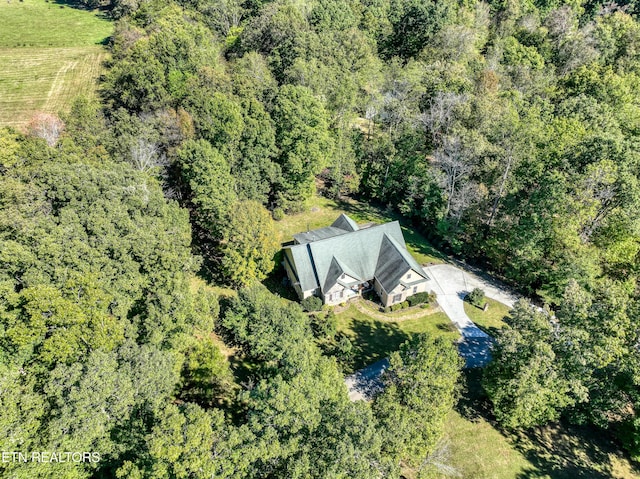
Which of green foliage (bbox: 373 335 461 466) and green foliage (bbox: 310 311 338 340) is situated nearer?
green foliage (bbox: 373 335 461 466)

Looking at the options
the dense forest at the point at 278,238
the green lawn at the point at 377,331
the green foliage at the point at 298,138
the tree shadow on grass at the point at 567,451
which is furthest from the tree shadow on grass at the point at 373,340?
the green foliage at the point at 298,138

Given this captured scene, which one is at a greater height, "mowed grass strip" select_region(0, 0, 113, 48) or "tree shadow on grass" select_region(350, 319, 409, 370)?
"mowed grass strip" select_region(0, 0, 113, 48)

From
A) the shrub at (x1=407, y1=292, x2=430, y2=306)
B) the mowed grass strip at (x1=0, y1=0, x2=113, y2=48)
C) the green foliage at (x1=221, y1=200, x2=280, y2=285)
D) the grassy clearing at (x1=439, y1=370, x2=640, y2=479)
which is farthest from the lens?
the mowed grass strip at (x1=0, y1=0, x2=113, y2=48)

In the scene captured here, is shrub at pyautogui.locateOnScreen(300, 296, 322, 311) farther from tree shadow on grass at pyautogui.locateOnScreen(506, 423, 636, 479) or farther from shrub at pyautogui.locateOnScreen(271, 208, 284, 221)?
tree shadow on grass at pyautogui.locateOnScreen(506, 423, 636, 479)

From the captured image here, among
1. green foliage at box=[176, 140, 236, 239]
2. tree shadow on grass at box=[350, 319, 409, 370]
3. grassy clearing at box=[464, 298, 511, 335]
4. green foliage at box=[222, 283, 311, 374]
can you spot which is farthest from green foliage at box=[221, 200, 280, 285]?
grassy clearing at box=[464, 298, 511, 335]

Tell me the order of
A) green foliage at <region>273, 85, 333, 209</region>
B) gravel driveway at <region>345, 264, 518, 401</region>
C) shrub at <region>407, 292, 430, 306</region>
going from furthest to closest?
green foliage at <region>273, 85, 333, 209</region>, shrub at <region>407, 292, 430, 306</region>, gravel driveway at <region>345, 264, 518, 401</region>

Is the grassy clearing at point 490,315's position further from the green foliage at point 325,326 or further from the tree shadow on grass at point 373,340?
the green foliage at point 325,326
